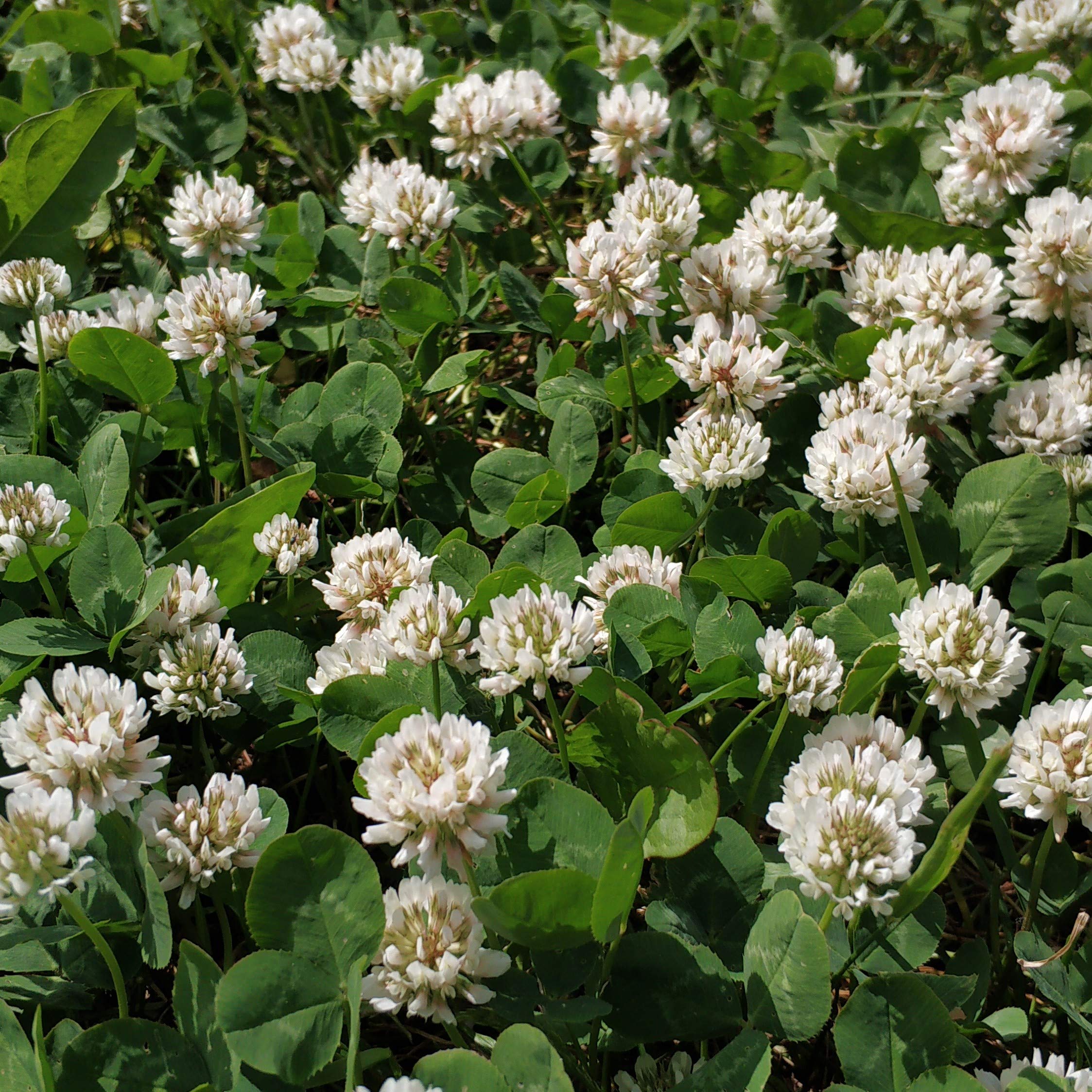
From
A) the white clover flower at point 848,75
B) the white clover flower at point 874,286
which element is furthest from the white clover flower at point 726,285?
the white clover flower at point 848,75

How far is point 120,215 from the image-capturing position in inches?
85.3

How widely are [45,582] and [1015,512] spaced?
1.12 meters

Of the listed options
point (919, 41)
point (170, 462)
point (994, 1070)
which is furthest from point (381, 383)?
point (919, 41)

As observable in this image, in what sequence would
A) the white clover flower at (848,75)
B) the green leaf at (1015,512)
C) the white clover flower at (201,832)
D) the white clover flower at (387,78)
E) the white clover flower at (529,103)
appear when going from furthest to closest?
the white clover flower at (848,75) → the white clover flower at (387,78) → the white clover flower at (529,103) → the green leaf at (1015,512) → the white clover flower at (201,832)

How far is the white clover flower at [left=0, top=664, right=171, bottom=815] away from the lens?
0.97 metres

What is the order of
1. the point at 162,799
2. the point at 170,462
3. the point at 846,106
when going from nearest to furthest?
1. the point at 162,799
2. the point at 170,462
3. the point at 846,106

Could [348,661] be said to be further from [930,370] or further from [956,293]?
[956,293]

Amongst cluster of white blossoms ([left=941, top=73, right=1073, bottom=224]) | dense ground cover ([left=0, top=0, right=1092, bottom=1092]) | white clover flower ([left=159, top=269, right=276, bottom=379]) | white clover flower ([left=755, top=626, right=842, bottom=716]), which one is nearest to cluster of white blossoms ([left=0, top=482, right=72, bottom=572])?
dense ground cover ([left=0, top=0, right=1092, bottom=1092])

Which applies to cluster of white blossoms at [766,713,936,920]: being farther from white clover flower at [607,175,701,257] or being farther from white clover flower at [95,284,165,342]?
white clover flower at [95,284,165,342]

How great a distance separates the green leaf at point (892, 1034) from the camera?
38.3 inches

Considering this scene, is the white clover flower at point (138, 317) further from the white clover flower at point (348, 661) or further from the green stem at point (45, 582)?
the white clover flower at point (348, 661)

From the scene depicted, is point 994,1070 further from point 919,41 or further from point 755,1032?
point 919,41

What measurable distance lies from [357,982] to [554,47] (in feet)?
6.59

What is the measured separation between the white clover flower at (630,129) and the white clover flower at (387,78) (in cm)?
41
